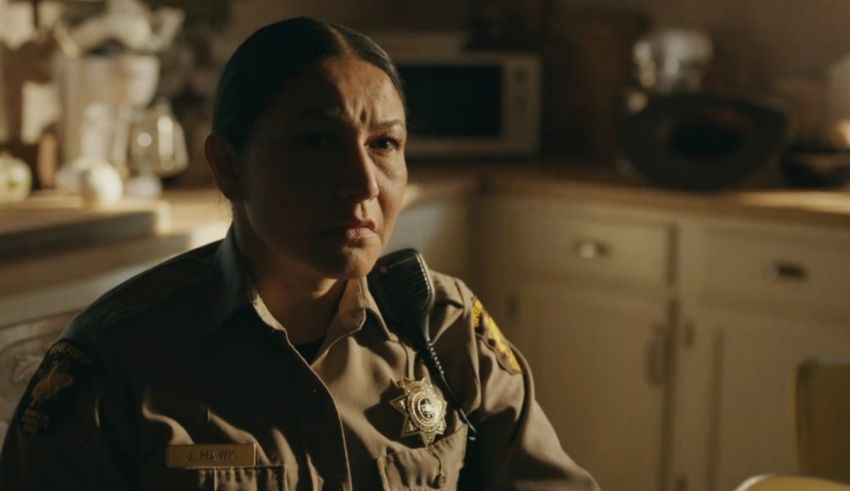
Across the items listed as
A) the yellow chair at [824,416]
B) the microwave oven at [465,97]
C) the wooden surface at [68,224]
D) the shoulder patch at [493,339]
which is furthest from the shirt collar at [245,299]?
the microwave oven at [465,97]

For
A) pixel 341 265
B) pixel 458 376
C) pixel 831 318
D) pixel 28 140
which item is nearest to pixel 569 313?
pixel 831 318

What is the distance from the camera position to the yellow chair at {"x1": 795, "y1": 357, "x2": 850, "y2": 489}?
4.69 ft

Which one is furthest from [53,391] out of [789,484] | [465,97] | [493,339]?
[465,97]

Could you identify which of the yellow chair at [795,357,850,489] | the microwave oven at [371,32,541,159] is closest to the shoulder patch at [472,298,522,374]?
the yellow chair at [795,357,850,489]

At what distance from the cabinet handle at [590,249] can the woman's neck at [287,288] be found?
4.84 feet

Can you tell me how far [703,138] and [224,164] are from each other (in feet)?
5.33

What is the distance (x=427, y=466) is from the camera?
46.8 inches

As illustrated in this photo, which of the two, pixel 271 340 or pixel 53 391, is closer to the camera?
pixel 53 391

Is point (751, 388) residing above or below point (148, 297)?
below

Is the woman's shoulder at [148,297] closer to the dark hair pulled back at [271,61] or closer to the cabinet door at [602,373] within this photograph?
the dark hair pulled back at [271,61]

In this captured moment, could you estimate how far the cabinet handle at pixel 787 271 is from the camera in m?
2.35

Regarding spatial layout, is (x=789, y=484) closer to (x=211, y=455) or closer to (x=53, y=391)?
(x=211, y=455)

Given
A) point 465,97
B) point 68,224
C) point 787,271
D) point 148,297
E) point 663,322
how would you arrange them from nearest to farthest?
point 148,297 → point 68,224 → point 787,271 → point 663,322 → point 465,97

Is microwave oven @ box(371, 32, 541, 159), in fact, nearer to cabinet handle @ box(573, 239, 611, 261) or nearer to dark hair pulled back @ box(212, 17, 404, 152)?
cabinet handle @ box(573, 239, 611, 261)
